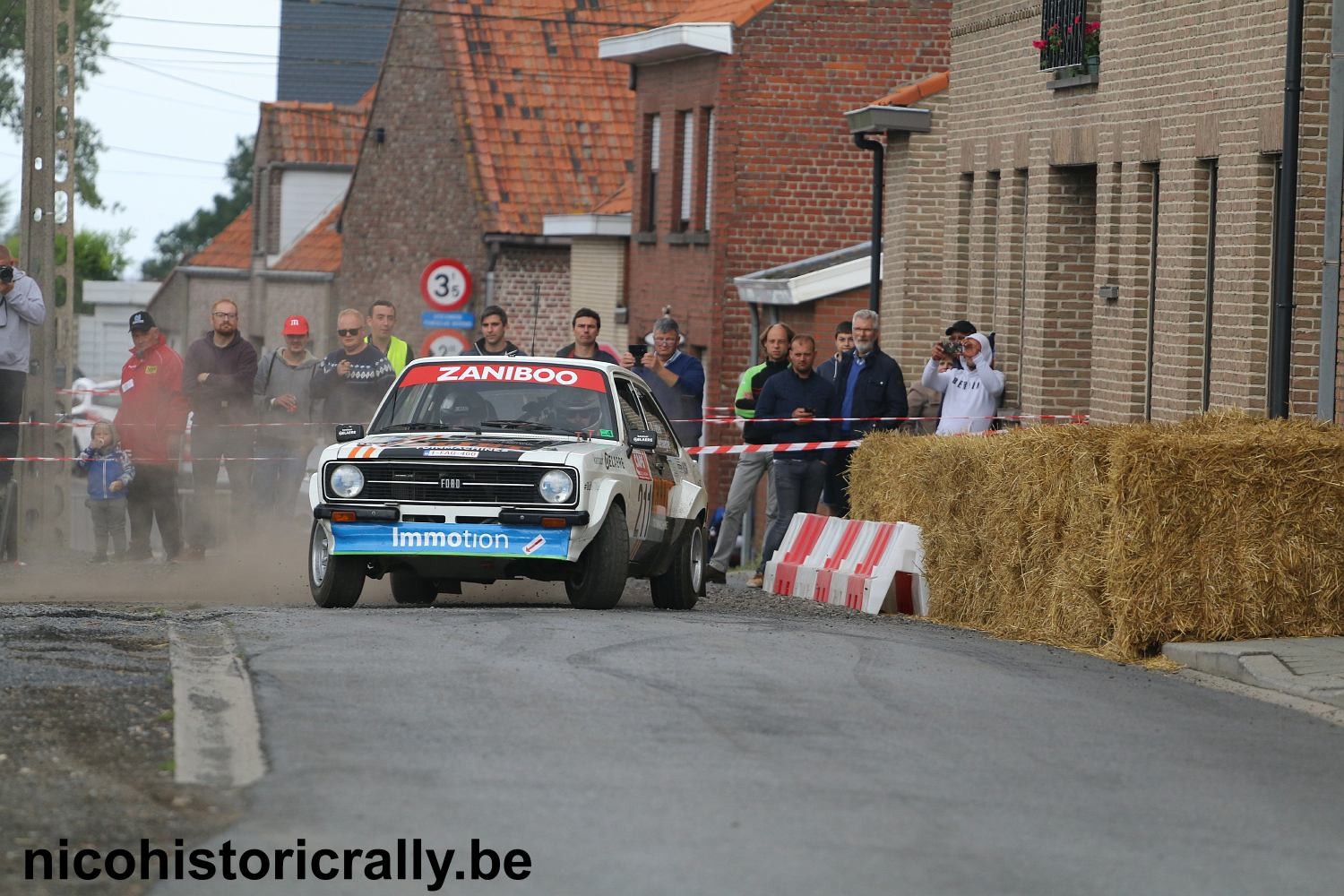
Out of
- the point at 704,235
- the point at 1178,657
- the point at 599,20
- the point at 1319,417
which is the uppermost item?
the point at 599,20

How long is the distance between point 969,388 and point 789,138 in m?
13.8

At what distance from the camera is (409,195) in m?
45.2

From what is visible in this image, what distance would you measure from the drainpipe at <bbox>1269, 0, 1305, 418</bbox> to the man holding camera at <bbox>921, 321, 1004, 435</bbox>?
363cm

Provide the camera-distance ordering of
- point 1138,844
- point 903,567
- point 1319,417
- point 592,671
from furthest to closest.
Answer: point 903,567
point 1319,417
point 592,671
point 1138,844

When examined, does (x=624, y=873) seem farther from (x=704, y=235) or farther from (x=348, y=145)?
(x=348, y=145)

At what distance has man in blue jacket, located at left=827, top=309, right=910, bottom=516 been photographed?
18250mm

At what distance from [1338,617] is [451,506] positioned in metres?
4.92

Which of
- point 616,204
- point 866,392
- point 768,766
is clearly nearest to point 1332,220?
point 866,392

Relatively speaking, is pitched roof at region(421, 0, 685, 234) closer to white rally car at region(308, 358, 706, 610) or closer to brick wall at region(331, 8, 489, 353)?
brick wall at region(331, 8, 489, 353)

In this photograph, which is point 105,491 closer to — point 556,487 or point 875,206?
point 556,487

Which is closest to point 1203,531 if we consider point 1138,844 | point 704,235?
point 1138,844

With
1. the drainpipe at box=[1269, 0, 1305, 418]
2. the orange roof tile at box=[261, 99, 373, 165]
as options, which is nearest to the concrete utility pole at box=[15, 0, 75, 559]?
the drainpipe at box=[1269, 0, 1305, 418]

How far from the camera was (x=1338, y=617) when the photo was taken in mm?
12797

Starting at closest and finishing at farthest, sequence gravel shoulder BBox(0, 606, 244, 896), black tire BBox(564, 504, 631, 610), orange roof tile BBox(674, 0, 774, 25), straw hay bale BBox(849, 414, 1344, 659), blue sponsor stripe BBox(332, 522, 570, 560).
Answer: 1. gravel shoulder BBox(0, 606, 244, 896)
2. straw hay bale BBox(849, 414, 1344, 659)
3. blue sponsor stripe BBox(332, 522, 570, 560)
4. black tire BBox(564, 504, 631, 610)
5. orange roof tile BBox(674, 0, 774, 25)
